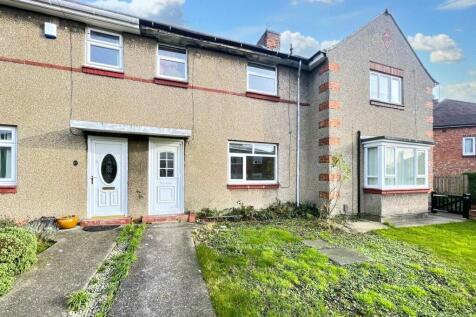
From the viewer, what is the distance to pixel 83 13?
6.57 metres

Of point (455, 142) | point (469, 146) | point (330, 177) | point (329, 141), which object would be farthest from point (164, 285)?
point (469, 146)

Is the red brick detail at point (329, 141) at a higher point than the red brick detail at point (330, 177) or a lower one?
higher

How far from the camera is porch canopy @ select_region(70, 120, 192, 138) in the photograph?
627 centimetres

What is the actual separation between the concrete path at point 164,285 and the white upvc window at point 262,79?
627cm

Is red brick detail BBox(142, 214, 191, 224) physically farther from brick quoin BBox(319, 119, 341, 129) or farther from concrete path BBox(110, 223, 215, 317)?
brick quoin BBox(319, 119, 341, 129)

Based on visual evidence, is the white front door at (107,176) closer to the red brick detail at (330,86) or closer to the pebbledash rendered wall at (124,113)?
the pebbledash rendered wall at (124,113)

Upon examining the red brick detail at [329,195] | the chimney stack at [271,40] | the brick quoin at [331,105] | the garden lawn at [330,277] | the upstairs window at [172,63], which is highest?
the chimney stack at [271,40]

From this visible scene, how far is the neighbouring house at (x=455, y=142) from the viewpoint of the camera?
56.3ft

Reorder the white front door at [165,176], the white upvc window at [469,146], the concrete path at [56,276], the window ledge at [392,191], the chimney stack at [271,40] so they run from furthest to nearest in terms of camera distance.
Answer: the white upvc window at [469,146]
the chimney stack at [271,40]
the window ledge at [392,191]
the white front door at [165,176]
the concrete path at [56,276]

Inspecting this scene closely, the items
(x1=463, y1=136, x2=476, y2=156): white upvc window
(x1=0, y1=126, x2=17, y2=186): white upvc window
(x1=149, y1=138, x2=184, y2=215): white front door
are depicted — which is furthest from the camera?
(x1=463, y1=136, x2=476, y2=156): white upvc window

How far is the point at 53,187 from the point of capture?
257 inches

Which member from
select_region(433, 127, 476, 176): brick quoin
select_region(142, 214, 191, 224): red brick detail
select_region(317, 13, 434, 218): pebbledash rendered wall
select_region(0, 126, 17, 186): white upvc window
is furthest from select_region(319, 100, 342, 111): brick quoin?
select_region(433, 127, 476, 176): brick quoin

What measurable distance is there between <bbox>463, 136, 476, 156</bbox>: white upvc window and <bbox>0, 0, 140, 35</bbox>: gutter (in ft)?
74.8

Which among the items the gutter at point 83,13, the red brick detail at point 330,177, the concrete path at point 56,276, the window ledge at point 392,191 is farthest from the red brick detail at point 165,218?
the window ledge at point 392,191
